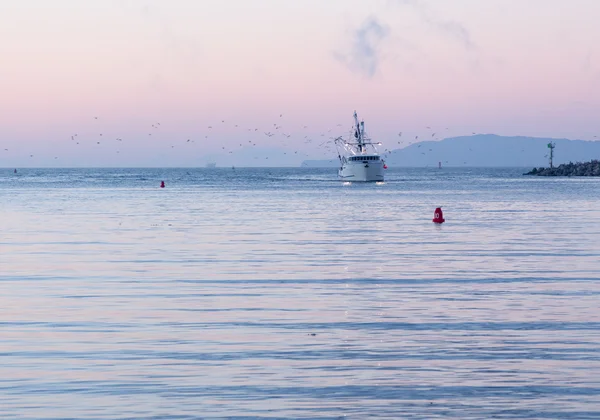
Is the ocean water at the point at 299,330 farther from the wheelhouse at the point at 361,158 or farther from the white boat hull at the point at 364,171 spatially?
the wheelhouse at the point at 361,158

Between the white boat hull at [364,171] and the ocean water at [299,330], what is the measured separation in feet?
377

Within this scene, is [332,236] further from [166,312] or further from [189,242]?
[166,312]

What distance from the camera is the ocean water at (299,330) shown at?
43.0ft

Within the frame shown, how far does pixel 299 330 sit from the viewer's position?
61.6 ft

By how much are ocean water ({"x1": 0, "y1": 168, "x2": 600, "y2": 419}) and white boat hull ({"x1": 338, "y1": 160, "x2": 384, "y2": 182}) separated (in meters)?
115

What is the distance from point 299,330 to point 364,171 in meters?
138

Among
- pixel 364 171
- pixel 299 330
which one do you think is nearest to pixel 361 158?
pixel 364 171

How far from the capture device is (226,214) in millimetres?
65562

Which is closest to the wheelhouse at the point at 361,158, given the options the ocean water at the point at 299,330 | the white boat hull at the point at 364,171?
the white boat hull at the point at 364,171

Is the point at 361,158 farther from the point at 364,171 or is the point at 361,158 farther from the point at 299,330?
the point at 299,330

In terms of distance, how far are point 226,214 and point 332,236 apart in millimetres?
20946

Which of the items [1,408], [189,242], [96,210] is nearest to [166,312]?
[1,408]

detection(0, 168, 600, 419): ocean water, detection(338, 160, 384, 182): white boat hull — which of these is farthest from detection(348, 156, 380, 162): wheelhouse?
detection(0, 168, 600, 419): ocean water

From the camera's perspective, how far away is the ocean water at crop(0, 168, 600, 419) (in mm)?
13117
